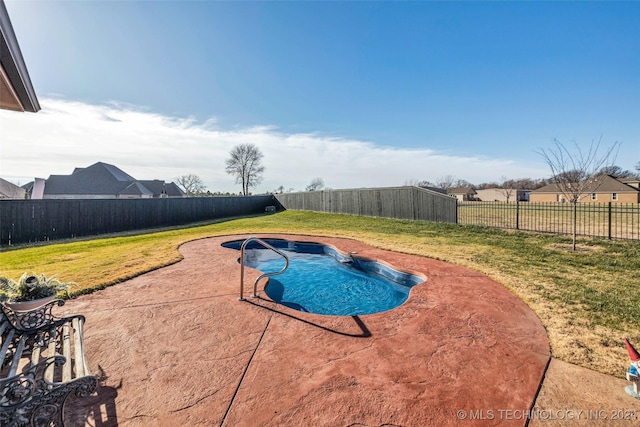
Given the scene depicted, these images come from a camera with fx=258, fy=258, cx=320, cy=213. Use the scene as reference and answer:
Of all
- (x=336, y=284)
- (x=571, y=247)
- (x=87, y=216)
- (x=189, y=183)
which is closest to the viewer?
(x=336, y=284)

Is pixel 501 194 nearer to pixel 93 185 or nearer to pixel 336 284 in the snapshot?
pixel 336 284

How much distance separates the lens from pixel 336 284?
6426 mm

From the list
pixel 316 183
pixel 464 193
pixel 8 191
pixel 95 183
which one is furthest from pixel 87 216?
pixel 464 193

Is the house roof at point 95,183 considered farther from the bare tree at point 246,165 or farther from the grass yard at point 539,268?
the grass yard at point 539,268

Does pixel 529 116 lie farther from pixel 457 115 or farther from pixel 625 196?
pixel 625 196

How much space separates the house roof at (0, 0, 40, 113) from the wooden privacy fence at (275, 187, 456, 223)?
1256 centimetres

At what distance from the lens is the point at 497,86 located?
11.8 metres

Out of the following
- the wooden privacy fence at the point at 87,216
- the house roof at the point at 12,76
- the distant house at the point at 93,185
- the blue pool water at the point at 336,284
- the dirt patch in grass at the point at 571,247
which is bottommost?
the blue pool water at the point at 336,284

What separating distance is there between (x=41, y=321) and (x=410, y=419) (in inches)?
154

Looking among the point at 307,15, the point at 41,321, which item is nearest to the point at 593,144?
the point at 307,15

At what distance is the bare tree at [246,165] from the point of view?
131 ft

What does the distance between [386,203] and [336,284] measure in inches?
370

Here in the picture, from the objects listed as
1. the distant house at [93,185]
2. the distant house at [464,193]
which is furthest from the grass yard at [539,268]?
the distant house at [464,193]

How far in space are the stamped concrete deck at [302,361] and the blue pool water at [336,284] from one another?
42.2 inches
